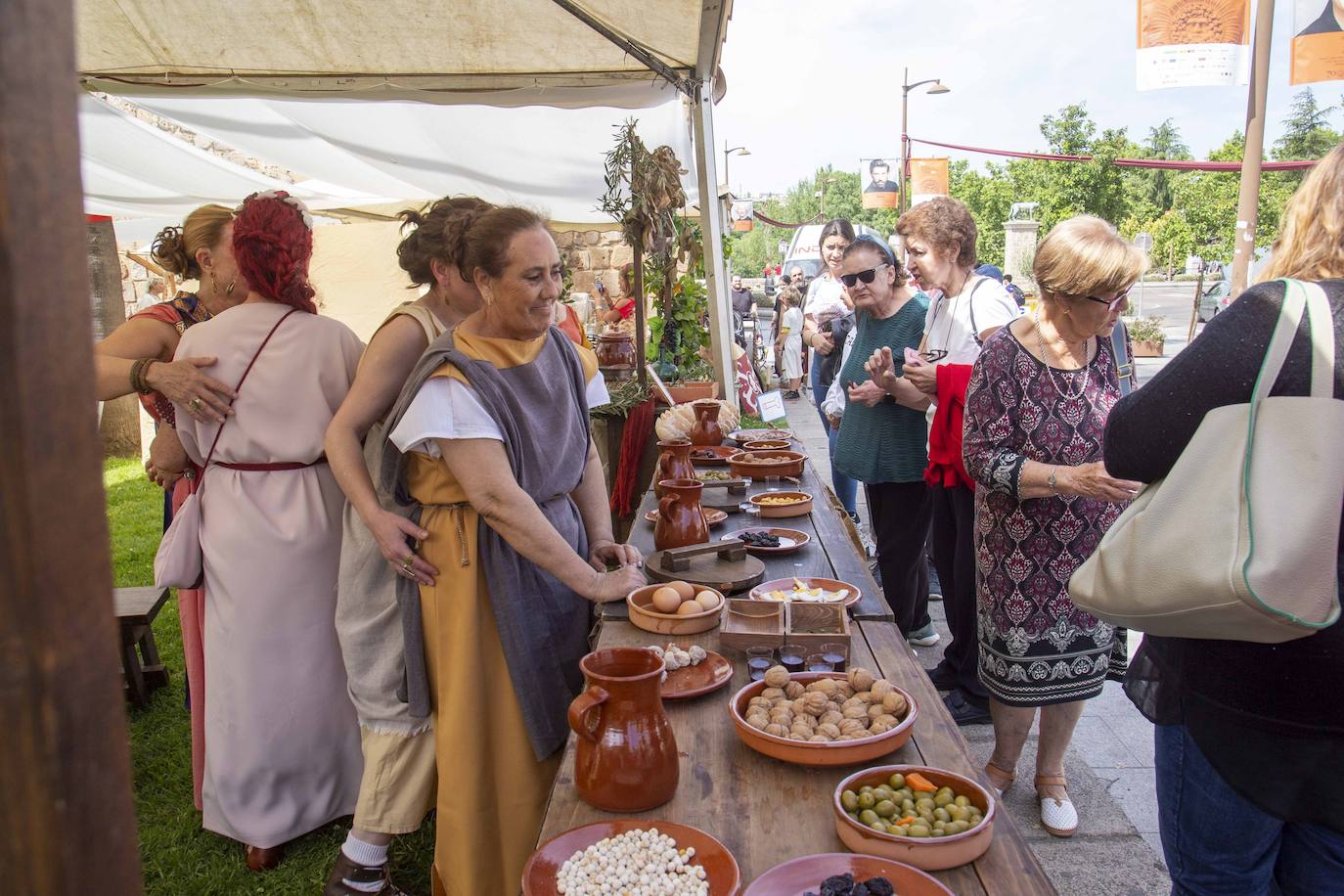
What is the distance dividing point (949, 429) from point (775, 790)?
2.17 m

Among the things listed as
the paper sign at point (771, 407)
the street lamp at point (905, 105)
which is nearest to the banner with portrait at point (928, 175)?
the street lamp at point (905, 105)

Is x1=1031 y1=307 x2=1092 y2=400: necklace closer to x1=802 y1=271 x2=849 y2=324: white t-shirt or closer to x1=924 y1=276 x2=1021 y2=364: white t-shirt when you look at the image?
x1=924 y1=276 x2=1021 y2=364: white t-shirt

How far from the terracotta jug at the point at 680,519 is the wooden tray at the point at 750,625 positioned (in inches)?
21.6

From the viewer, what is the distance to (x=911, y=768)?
1358mm

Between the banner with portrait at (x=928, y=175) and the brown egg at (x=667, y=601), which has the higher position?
the banner with portrait at (x=928, y=175)

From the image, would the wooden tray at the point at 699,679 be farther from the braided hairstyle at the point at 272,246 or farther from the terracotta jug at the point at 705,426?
the terracotta jug at the point at 705,426

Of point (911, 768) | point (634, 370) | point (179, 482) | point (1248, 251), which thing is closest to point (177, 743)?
point (179, 482)

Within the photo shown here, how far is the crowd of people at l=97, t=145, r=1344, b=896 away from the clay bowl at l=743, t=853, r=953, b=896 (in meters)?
0.75

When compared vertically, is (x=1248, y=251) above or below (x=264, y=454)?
above

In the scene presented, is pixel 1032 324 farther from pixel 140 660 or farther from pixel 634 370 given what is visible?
pixel 140 660

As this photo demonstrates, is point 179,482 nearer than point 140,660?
Yes

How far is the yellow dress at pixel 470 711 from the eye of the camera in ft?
7.21

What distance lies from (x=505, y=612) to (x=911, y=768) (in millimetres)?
1152

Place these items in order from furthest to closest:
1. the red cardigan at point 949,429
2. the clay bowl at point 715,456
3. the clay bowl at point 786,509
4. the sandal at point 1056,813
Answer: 1. the clay bowl at point 715,456
2. the red cardigan at point 949,429
3. the clay bowl at point 786,509
4. the sandal at point 1056,813
